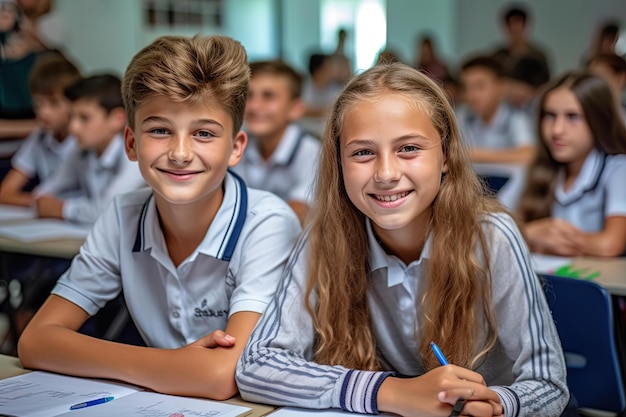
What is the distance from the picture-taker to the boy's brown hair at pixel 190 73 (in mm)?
1534

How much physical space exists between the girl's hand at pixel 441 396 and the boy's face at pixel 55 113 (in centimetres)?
303

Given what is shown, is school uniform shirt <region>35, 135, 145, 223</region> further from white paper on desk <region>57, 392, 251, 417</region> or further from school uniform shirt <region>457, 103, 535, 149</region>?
school uniform shirt <region>457, 103, 535, 149</region>

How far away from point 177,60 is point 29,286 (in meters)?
1.97

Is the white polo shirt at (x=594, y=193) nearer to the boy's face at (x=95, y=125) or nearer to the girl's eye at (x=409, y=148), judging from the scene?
the girl's eye at (x=409, y=148)

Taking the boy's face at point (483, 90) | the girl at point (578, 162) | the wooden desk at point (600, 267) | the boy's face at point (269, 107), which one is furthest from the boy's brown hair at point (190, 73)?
the boy's face at point (483, 90)

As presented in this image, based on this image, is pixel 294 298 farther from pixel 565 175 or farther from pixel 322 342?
pixel 565 175

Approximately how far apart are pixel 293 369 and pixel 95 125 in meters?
2.21

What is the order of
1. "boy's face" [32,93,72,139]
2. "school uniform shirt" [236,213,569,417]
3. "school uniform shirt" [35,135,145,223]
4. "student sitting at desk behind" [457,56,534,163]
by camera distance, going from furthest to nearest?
"student sitting at desk behind" [457,56,534,163] < "boy's face" [32,93,72,139] < "school uniform shirt" [35,135,145,223] < "school uniform shirt" [236,213,569,417]

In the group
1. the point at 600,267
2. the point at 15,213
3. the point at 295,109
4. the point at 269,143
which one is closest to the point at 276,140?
the point at 269,143

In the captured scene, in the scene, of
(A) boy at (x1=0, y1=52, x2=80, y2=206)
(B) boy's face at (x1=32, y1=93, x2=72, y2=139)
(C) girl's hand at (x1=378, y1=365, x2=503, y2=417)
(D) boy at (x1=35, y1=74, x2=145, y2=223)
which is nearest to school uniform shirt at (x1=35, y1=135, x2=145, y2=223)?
(D) boy at (x1=35, y1=74, x2=145, y2=223)

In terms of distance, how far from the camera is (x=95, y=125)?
3.33m

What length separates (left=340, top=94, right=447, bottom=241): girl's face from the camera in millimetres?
1437

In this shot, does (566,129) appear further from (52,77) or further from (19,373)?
(52,77)

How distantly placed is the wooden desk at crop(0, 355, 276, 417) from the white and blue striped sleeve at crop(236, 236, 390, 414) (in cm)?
1
